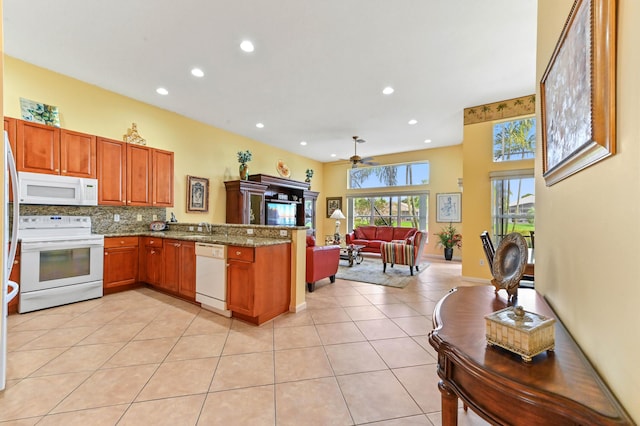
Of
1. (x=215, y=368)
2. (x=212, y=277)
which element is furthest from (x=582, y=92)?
(x=212, y=277)

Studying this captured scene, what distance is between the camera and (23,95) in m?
3.38

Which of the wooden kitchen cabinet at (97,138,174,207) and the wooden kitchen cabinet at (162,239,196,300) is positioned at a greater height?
the wooden kitchen cabinet at (97,138,174,207)

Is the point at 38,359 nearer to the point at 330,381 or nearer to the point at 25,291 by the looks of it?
the point at 25,291

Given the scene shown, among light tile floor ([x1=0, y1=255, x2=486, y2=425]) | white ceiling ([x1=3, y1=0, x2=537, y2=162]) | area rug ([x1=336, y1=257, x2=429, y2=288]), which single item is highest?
white ceiling ([x1=3, y1=0, x2=537, y2=162])

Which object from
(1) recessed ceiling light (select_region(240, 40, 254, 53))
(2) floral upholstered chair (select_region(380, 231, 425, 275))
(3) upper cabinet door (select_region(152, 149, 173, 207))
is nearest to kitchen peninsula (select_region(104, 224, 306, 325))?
(3) upper cabinet door (select_region(152, 149, 173, 207))

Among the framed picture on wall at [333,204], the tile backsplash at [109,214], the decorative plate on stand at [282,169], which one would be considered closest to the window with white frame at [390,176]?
the framed picture on wall at [333,204]

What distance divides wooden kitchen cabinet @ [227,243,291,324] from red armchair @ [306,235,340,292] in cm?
93

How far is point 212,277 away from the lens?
10.3 feet

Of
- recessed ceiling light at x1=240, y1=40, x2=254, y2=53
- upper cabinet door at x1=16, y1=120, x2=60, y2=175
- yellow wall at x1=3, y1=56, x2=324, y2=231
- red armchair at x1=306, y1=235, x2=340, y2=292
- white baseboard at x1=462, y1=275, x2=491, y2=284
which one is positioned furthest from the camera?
white baseboard at x1=462, y1=275, x2=491, y2=284

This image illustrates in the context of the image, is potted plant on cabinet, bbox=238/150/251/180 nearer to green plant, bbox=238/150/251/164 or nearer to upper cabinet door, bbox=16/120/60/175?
green plant, bbox=238/150/251/164

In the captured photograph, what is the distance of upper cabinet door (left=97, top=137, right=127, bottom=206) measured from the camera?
3.78 meters

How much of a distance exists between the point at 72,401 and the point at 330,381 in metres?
1.69

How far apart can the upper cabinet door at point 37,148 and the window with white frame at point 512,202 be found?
6.69 m

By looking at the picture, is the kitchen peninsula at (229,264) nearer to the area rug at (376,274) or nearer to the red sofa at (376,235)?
the area rug at (376,274)
